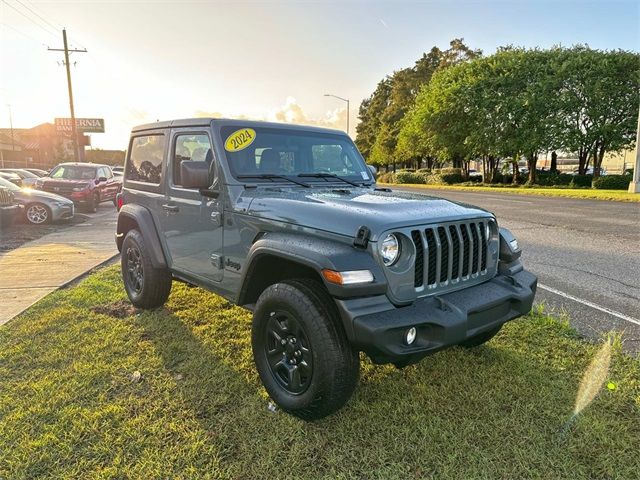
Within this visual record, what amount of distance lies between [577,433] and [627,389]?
29.6 inches

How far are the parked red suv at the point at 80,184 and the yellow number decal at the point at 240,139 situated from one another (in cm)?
1335

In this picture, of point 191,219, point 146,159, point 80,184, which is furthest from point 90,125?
point 191,219

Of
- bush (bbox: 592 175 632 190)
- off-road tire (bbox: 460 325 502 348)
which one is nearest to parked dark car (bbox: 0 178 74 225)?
off-road tire (bbox: 460 325 502 348)

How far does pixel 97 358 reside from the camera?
3703 mm

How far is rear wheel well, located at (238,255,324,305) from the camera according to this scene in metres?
3.05

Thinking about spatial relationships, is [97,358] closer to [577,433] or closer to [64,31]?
[577,433]

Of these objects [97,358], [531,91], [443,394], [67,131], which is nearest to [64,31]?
[67,131]

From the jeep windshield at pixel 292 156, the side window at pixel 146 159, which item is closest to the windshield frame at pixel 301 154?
the jeep windshield at pixel 292 156

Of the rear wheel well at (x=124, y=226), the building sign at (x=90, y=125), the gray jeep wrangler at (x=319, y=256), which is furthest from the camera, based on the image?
the building sign at (x=90, y=125)

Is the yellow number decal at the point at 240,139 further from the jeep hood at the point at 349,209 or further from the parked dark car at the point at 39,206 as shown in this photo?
the parked dark car at the point at 39,206

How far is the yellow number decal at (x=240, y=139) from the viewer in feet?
11.9

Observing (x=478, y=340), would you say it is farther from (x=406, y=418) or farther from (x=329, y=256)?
(x=329, y=256)

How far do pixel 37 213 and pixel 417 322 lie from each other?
12750 mm

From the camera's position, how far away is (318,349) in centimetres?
256
